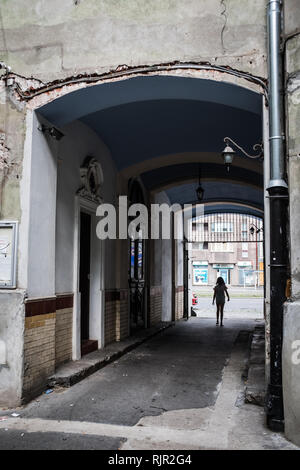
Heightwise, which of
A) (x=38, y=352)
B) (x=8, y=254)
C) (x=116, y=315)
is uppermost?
(x=8, y=254)

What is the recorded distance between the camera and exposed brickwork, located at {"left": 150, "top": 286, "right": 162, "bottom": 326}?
13142mm

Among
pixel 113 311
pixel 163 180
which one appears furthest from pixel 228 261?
pixel 113 311

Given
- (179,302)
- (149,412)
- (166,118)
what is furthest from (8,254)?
(179,302)

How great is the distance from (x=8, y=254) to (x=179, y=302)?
11.7 meters

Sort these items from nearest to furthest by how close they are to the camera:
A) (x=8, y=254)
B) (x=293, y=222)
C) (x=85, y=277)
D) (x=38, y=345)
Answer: (x=293, y=222), (x=8, y=254), (x=38, y=345), (x=85, y=277)

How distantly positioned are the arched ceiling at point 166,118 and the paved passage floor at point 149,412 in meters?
3.95

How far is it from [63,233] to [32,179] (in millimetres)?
1428

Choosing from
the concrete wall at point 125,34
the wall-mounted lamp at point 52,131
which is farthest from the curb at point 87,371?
the concrete wall at point 125,34

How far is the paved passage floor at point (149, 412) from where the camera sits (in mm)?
4355

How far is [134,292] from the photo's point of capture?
11516mm

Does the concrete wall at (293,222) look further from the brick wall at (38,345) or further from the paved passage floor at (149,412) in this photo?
the brick wall at (38,345)

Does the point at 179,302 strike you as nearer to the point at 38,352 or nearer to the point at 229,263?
the point at 38,352

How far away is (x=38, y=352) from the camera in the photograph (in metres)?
5.89
